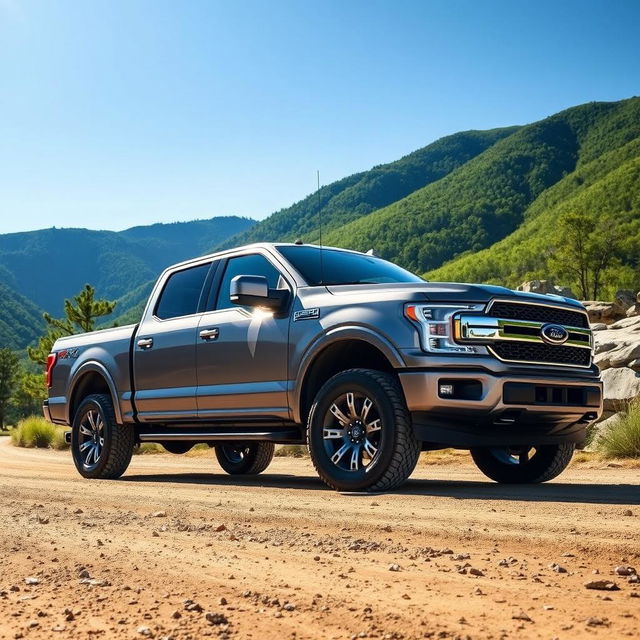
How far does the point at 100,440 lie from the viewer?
916cm

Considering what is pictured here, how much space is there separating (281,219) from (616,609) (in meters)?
187

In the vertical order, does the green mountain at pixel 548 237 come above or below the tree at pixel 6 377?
above

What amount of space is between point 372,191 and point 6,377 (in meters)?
106

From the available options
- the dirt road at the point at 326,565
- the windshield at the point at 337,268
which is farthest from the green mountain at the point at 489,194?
the dirt road at the point at 326,565

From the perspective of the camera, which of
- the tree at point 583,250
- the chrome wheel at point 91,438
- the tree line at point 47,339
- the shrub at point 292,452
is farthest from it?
the tree at point 583,250

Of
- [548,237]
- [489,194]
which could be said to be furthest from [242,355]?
[489,194]

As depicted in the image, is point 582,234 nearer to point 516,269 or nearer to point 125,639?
point 516,269

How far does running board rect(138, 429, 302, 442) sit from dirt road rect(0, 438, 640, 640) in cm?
64

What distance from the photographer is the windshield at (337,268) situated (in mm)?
7324

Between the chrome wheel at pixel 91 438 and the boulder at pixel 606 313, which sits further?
the boulder at pixel 606 313

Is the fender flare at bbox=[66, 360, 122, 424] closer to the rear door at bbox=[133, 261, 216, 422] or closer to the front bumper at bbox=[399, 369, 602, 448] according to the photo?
the rear door at bbox=[133, 261, 216, 422]

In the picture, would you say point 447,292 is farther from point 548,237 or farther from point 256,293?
point 548,237

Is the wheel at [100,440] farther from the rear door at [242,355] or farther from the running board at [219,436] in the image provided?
the rear door at [242,355]

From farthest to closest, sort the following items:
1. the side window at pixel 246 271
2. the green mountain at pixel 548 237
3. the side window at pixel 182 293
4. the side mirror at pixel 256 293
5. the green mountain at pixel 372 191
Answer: the green mountain at pixel 372 191 → the green mountain at pixel 548 237 → the side window at pixel 182 293 → the side window at pixel 246 271 → the side mirror at pixel 256 293
